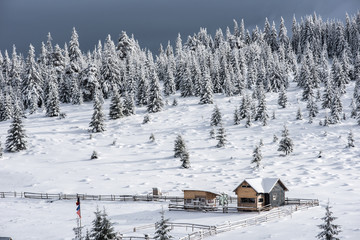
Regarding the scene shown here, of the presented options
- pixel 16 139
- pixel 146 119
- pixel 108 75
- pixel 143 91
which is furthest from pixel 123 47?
pixel 16 139

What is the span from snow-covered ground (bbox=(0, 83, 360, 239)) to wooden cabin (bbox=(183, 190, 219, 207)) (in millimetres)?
2206

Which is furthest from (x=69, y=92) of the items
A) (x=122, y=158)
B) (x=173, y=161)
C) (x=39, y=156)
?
(x=173, y=161)

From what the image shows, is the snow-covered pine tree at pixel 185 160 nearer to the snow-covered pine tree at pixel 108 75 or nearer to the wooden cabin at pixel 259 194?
the wooden cabin at pixel 259 194

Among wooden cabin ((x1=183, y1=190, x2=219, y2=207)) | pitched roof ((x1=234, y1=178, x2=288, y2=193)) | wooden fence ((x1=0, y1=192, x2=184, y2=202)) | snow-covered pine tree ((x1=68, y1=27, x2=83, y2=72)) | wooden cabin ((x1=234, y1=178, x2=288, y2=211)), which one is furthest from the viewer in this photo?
snow-covered pine tree ((x1=68, y1=27, x2=83, y2=72))

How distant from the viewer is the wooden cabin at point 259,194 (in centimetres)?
3759

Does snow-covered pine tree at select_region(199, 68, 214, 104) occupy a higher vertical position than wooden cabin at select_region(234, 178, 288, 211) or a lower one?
higher

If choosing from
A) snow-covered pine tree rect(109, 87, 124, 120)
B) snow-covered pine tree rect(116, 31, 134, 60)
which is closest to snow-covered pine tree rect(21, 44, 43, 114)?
snow-covered pine tree rect(109, 87, 124, 120)

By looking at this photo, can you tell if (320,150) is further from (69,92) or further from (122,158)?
(69,92)

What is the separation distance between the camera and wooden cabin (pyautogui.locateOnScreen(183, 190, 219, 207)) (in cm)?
3897

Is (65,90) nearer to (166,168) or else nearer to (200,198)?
(166,168)

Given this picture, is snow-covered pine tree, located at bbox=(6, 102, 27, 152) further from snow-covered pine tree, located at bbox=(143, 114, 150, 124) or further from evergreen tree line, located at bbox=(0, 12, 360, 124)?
snow-covered pine tree, located at bbox=(143, 114, 150, 124)

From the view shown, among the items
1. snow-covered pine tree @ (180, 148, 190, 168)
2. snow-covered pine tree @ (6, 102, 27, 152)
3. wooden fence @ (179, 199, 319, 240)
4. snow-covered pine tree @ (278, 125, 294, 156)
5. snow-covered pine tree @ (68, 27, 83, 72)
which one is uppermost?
snow-covered pine tree @ (68, 27, 83, 72)

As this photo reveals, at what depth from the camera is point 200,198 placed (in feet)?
129

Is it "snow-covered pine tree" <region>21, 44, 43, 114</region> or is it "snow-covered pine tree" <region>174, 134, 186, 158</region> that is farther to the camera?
"snow-covered pine tree" <region>21, 44, 43, 114</region>
